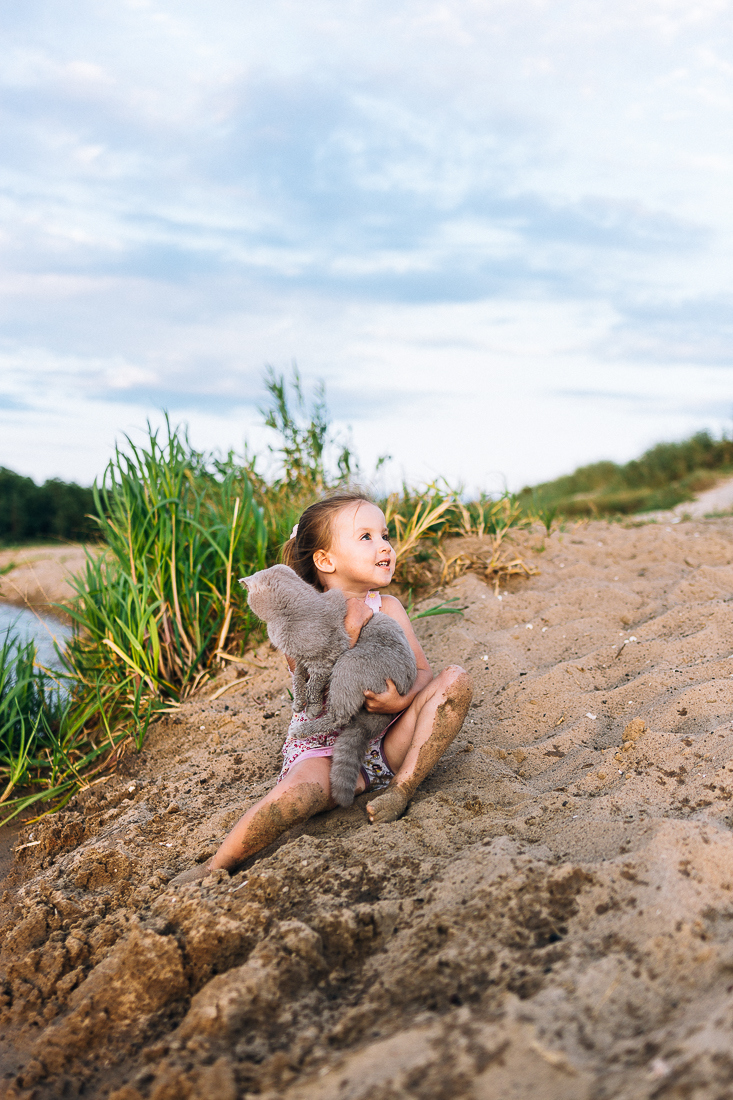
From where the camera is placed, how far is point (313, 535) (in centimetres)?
285

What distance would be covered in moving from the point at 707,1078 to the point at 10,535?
1495 centimetres

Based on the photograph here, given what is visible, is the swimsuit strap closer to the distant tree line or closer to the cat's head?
the cat's head

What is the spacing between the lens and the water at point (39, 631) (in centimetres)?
485

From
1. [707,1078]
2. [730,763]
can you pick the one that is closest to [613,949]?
[707,1078]

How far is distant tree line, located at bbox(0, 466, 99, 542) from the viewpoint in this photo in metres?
14.2

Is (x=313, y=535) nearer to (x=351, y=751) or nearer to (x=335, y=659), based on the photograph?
→ (x=335, y=659)

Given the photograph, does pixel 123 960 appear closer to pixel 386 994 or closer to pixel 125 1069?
pixel 125 1069

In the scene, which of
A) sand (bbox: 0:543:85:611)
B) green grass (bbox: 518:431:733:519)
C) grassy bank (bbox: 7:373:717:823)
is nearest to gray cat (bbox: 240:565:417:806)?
grassy bank (bbox: 7:373:717:823)

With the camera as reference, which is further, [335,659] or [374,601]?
[374,601]

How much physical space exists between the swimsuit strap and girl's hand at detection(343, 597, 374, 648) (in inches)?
4.7

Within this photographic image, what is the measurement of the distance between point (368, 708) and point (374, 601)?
18.0 inches

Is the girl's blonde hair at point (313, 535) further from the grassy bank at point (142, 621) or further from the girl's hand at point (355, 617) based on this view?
the grassy bank at point (142, 621)

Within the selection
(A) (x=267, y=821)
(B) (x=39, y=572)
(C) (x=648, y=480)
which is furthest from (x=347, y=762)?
(C) (x=648, y=480)

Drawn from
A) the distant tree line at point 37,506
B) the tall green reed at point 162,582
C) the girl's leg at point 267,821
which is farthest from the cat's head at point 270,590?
the distant tree line at point 37,506
